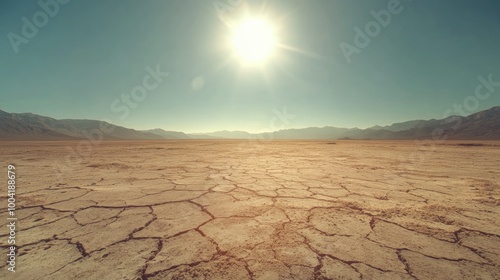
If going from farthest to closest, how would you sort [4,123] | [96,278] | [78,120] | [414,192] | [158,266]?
[78,120]
[4,123]
[414,192]
[158,266]
[96,278]

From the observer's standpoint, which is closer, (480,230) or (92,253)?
(92,253)

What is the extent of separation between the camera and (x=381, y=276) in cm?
125

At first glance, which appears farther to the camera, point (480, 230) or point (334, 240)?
point (480, 230)

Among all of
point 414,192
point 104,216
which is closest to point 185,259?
point 104,216

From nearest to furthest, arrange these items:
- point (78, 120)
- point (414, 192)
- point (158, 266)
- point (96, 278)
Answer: point (96, 278)
point (158, 266)
point (414, 192)
point (78, 120)

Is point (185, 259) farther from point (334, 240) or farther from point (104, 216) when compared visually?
point (104, 216)

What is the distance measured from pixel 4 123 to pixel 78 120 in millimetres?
65848

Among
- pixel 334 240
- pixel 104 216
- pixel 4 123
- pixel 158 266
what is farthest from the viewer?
pixel 4 123

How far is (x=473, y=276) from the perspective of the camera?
126 cm

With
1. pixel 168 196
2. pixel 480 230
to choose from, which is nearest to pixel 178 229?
pixel 168 196

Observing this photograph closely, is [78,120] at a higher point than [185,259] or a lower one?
higher

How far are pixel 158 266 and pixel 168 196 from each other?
60.5 inches

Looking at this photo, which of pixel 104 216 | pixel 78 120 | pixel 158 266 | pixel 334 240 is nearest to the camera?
pixel 158 266

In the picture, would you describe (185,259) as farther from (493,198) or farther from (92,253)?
(493,198)
